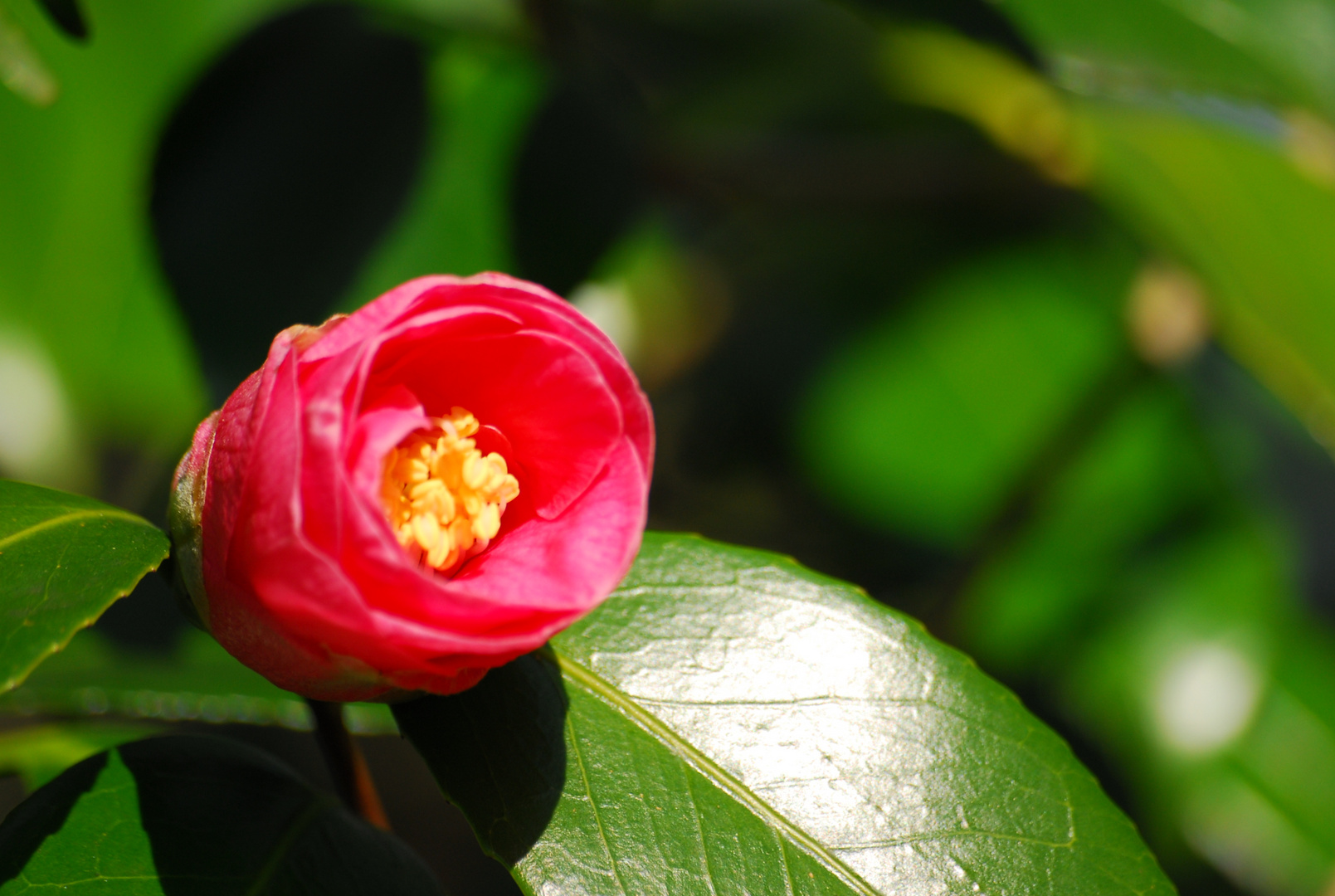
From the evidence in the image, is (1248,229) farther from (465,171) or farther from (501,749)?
→ (501,749)

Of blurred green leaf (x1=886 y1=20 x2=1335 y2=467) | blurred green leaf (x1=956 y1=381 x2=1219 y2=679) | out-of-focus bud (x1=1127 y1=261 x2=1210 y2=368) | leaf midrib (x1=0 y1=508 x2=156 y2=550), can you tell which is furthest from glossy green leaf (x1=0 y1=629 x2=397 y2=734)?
out-of-focus bud (x1=1127 y1=261 x2=1210 y2=368)

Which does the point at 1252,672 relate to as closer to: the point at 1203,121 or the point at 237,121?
the point at 1203,121

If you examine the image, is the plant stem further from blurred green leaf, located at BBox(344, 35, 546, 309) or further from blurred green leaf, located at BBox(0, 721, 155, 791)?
blurred green leaf, located at BBox(344, 35, 546, 309)

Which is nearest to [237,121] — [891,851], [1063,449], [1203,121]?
[891,851]

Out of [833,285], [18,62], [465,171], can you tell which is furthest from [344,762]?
[833,285]

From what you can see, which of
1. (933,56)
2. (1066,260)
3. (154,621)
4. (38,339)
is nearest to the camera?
(154,621)
